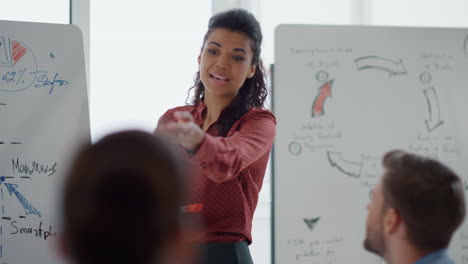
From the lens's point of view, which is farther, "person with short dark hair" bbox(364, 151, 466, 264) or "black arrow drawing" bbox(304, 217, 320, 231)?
"black arrow drawing" bbox(304, 217, 320, 231)

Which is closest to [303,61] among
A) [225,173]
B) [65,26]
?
[65,26]

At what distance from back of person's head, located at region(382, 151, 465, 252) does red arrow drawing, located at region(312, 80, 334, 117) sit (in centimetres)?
143

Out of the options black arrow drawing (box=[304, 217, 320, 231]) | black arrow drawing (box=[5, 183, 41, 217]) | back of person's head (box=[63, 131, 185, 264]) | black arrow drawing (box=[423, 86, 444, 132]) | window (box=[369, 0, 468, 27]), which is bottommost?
black arrow drawing (box=[304, 217, 320, 231])

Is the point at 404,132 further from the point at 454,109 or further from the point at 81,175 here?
the point at 81,175

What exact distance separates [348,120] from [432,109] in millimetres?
491

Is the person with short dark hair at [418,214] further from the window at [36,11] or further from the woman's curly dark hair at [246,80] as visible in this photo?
the window at [36,11]

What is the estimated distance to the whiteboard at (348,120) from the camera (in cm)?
276

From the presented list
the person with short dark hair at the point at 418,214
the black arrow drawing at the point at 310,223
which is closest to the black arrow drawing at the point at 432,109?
the black arrow drawing at the point at 310,223

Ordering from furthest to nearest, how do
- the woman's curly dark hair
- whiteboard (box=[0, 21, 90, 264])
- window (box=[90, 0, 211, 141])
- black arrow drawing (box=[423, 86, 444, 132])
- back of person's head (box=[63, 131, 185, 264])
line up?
window (box=[90, 0, 211, 141]), black arrow drawing (box=[423, 86, 444, 132]), whiteboard (box=[0, 21, 90, 264]), the woman's curly dark hair, back of person's head (box=[63, 131, 185, 264])

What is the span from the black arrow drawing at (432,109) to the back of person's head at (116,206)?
2.55 m

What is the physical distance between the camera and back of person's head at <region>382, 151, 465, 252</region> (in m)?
1.33

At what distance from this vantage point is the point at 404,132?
2.88 metres

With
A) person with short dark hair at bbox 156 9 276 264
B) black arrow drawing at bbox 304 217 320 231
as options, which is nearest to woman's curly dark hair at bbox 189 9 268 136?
person with short dark hair at bbox 156 9 276 264

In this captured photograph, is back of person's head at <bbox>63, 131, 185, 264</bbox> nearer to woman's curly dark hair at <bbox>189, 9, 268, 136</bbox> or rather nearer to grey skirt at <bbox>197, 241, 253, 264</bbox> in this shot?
grey skirt at <bbox>197, 241, 253, 264</bbox>
